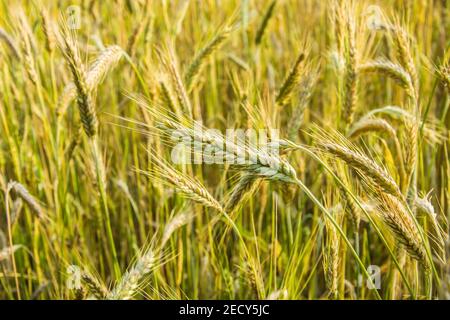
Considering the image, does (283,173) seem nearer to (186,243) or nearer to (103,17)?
(186,243)

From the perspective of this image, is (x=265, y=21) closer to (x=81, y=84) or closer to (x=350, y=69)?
(x=350, y=69)

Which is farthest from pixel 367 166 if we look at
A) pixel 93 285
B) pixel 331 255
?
pixel 93 285

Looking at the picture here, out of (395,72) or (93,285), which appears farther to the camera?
(395,72)

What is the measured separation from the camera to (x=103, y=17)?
2955 mm

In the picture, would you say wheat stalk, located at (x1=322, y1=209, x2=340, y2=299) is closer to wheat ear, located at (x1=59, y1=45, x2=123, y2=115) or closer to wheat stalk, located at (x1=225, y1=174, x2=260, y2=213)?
wheat stalk, located at (x1=225, y1=174, x2=260, y2=213)

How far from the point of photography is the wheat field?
1396 millimetres

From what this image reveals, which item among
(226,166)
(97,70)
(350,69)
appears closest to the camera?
(97,70)

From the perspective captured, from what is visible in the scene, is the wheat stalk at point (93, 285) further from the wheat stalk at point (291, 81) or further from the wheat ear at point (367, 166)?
the wheat stalk at point (291, 81)

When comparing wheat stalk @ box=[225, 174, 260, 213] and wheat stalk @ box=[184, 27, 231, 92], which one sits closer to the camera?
wheat stalk @ box=[225, 174, 260, 213]

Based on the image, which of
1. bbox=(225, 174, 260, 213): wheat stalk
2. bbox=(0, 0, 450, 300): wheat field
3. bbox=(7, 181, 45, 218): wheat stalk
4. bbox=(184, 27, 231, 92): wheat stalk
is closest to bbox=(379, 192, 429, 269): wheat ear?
bbox=(0, 0, 450, 300): wheat field

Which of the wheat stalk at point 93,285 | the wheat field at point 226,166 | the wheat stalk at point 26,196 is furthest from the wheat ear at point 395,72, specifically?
the wheat stalk at point 26,196

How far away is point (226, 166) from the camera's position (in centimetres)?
182

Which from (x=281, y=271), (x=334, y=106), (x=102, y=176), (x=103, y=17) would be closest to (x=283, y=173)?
(x=102, y=176)
